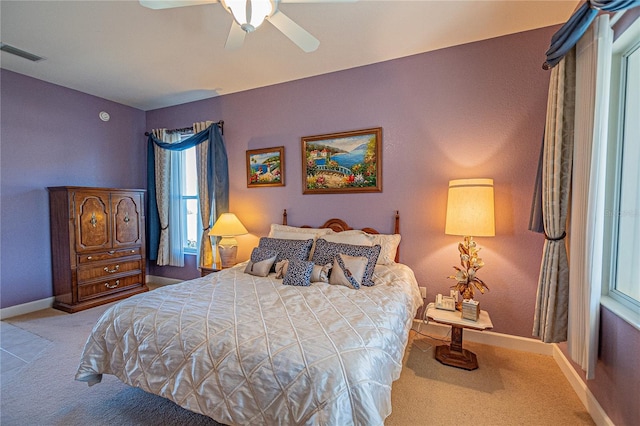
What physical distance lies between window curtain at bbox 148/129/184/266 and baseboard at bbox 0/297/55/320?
1287 millimetres

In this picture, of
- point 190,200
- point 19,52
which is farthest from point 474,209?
point 19,52

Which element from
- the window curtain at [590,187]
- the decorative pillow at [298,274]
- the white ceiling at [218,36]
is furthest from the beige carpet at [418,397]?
the white ceiling at [218,36]

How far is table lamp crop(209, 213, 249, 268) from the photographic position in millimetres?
3463

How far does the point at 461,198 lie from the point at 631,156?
3.19ft

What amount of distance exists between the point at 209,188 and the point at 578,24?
3880 millimetres

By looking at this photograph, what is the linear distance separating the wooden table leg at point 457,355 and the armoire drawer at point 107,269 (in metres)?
3.99

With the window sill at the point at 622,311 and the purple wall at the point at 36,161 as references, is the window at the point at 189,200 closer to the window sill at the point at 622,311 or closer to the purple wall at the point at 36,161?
the purple wall at the point at 36,161

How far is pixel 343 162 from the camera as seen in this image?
3250 mm

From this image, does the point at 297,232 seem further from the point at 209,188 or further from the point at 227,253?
the point at 209,188

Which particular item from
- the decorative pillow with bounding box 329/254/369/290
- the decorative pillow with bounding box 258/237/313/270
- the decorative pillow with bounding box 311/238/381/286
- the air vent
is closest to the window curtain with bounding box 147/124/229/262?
the decorative pillow with bounding box 258/237/313/270

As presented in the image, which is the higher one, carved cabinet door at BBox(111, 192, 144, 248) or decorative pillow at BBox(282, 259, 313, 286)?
carved cabinet door at BBox(111, 192, 144, 248)

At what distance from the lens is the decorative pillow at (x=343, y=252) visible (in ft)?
8.05

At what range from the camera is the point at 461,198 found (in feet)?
7.77

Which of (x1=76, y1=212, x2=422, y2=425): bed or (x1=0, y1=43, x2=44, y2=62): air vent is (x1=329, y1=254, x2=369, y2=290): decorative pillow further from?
(x1=0, y1=43, x2=44, y2=62): air vent
